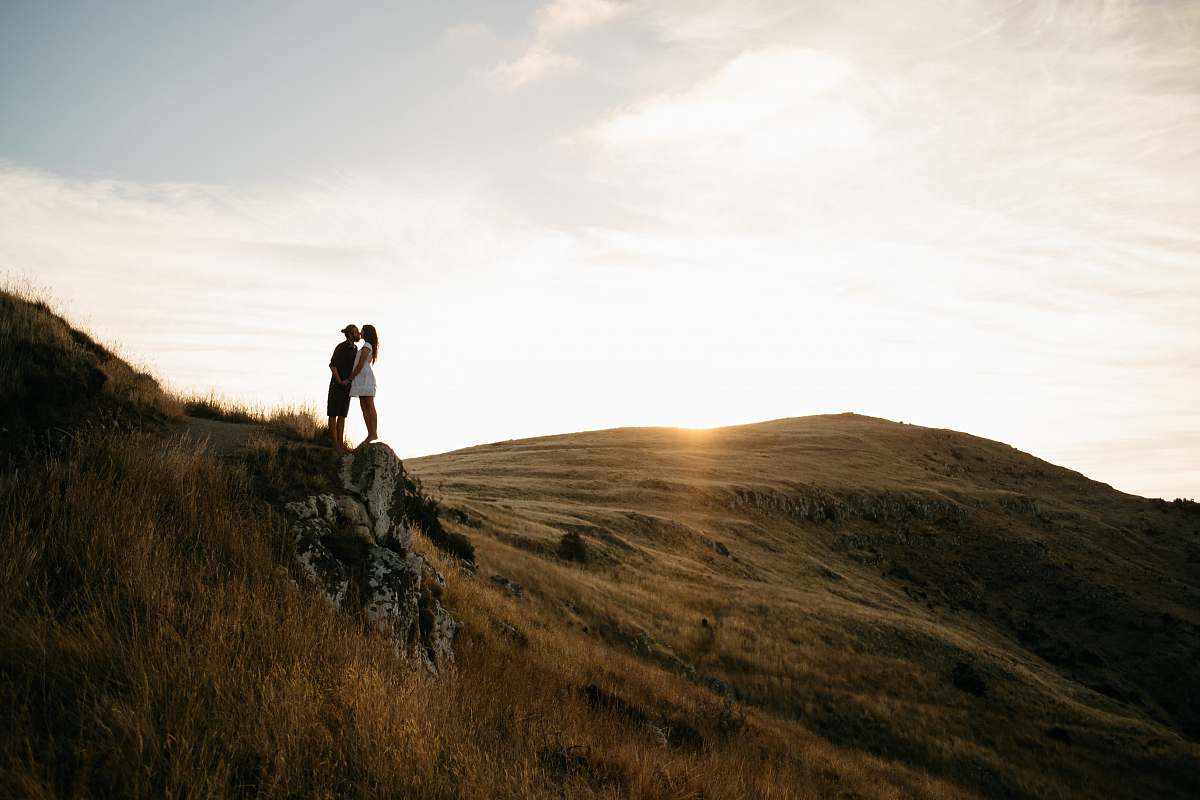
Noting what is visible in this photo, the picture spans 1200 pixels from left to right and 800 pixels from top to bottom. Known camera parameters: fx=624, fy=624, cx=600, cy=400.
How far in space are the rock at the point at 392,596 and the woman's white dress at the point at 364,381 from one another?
14.4ft

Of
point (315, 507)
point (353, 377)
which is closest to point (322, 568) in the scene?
point (315, 507)

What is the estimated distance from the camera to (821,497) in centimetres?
6028

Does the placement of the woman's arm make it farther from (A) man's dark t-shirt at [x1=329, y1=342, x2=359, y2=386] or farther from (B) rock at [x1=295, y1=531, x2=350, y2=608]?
(B) rock at [x1=295, y1=531, x2=350, y2=608]

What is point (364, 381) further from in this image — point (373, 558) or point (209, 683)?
point (209, 683)

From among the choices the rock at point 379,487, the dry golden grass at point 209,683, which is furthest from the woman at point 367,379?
the dry golden grass at point 209,683

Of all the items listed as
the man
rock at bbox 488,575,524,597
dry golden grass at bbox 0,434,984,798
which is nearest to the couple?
the man

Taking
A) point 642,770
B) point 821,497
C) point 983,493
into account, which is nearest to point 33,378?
A: point 642,770

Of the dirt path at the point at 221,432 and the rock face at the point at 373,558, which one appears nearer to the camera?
the rock face at the point at 373,558

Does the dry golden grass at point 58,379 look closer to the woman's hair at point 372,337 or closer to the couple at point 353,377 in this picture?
the couple at point 353,377

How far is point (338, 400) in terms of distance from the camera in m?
12.3

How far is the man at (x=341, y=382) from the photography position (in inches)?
474

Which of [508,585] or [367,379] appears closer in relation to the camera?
[367,379]

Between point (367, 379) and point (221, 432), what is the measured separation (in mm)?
2818

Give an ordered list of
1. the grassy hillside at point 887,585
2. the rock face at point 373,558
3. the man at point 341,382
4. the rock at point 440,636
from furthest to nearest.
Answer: the grassy hillside at point 887,585 < the man at point 341,382 < the rock at point 440,636 < the rock face at point 373,558
